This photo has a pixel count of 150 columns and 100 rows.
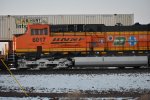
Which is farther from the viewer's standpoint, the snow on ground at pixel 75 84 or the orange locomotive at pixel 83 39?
the orange locomotive at pixel 83 39

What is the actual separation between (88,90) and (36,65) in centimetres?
945

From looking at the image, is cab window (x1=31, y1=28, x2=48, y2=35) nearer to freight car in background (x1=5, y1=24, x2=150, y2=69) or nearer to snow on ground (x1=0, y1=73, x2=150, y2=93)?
freight car in background (x1=5, y1=24, x2=150, y2=69)

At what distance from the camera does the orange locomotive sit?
22641 mm

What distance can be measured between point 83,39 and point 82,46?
0.53m

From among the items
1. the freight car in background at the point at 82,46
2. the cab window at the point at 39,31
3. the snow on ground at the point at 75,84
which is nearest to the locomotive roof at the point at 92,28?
the freight car in background at the point at 82,46

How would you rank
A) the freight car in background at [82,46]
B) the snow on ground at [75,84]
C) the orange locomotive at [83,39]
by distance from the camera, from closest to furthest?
the snow on ground at [75,84] → the freight car in background at [82,46] → the orange locomotive at [83,39]

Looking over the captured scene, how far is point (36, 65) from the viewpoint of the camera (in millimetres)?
22156

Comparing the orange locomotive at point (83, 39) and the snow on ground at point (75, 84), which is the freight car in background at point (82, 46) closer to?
the orange locomotive at point (83, 39)

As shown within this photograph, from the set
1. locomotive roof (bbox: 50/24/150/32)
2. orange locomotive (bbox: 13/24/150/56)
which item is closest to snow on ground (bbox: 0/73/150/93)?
orange locomotive (bbox: 13/24/150/56)

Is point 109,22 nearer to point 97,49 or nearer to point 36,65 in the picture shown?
point 97,49

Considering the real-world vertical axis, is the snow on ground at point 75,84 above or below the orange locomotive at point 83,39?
below

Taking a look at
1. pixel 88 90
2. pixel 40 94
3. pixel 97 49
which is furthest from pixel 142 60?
pixel 40 94

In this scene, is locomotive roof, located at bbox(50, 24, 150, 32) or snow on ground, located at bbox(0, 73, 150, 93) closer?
snow on ground, located at bbox(0, 73, 150, 93)

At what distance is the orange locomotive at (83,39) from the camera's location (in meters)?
22.6
